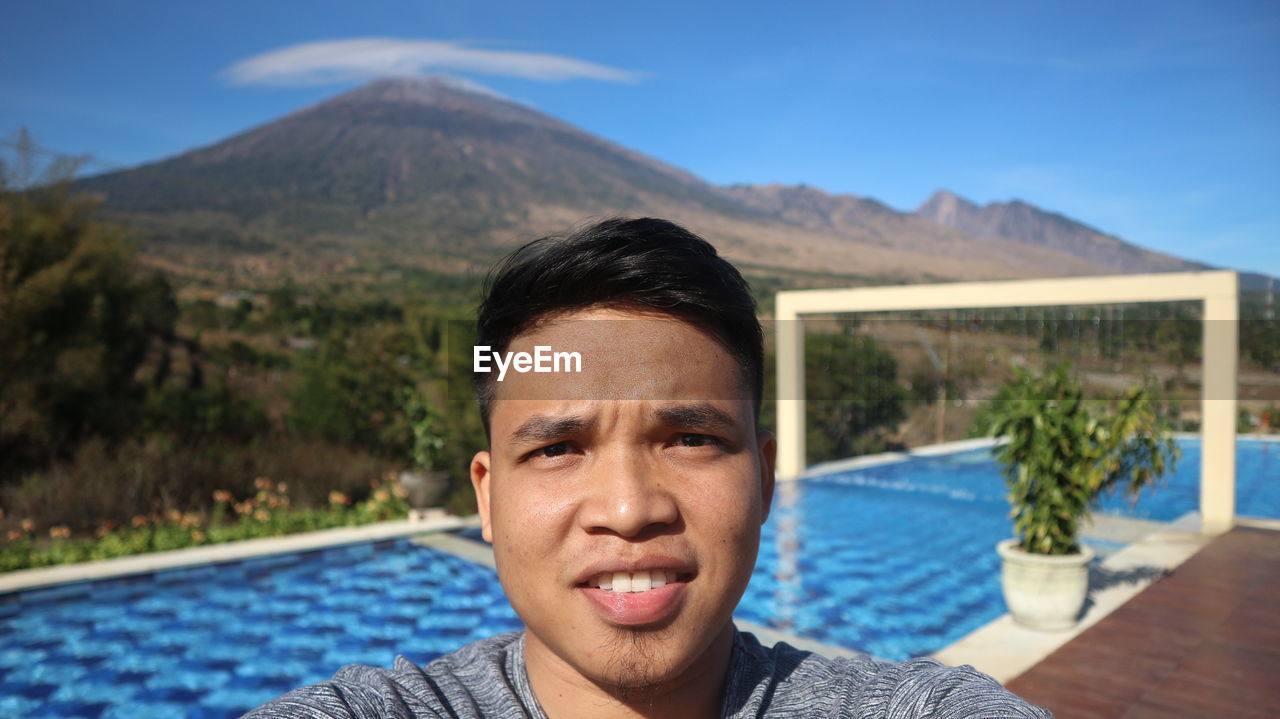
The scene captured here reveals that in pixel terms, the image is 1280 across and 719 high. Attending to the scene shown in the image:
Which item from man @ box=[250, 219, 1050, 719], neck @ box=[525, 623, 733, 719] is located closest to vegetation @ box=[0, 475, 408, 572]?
man @ box=[250, 219, 1050, 719]

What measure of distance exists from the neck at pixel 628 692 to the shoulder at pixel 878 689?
10cm

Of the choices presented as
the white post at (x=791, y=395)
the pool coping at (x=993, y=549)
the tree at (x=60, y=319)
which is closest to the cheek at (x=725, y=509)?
the pool coping at (x=993, y=549)

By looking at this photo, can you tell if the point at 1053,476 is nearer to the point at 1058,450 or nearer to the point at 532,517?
the point at 1058,450

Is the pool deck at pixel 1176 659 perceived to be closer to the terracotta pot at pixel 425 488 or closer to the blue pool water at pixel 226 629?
the blue pool water at pixel 226 629

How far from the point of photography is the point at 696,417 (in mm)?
866

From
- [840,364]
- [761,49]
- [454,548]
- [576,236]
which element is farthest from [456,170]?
[576,236]

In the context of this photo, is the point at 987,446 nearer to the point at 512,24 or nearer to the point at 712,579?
the point at 712,579

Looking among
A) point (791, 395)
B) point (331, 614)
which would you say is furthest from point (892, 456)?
point (331, 614)

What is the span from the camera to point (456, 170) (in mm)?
68125

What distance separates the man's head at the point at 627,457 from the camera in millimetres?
814

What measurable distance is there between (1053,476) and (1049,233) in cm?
11715

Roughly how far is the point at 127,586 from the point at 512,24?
562 ft

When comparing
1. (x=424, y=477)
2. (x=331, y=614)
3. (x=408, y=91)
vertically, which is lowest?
(x=331, y=614)

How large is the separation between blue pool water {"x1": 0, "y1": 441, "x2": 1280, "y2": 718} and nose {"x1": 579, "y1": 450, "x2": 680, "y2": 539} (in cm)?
500
